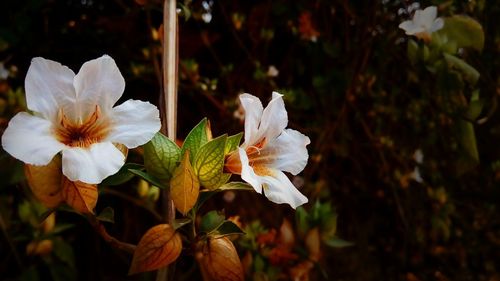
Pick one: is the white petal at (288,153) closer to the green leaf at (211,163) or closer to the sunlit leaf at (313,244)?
the green leaf at (211,163)

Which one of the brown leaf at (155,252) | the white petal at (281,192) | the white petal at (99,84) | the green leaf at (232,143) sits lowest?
the brown leaf at (155,252)

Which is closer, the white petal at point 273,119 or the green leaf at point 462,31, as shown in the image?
the white petal at point 273,119

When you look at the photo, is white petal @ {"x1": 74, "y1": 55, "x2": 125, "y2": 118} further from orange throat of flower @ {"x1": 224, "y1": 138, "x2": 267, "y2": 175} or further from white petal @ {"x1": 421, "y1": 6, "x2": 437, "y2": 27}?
white petal @ {"x1": 421, "y1": 6, "x2": 437, "y2": 27}

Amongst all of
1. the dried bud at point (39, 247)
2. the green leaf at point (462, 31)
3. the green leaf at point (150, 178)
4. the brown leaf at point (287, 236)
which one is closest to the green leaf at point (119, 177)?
the green leaf at point (150, 178)

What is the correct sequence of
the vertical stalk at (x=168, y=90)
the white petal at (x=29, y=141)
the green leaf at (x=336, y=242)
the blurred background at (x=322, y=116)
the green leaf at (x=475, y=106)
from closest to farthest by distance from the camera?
1. the white petal at (x=29, y=141)
2. the vertical stalk at (x=168, y=90)
3. the green leaf at (x=336, y=242)
4. the green leaf at (x=475, y=106)
5. the blurred background at (x=322, y=116)

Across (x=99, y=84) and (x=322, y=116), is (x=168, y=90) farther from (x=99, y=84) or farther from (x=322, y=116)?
(x=322, y=116)

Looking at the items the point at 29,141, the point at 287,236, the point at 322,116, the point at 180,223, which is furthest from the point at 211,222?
the point at 322,116

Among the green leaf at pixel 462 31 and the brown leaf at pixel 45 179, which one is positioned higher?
the brown leaf at pixel 45 179

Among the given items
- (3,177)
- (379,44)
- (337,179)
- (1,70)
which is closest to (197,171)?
(3,177)
